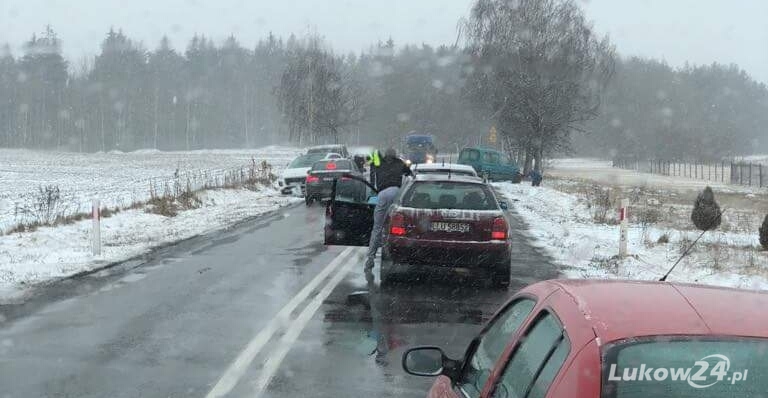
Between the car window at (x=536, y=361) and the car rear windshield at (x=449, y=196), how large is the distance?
25.4 ft

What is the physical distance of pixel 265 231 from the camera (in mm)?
17672

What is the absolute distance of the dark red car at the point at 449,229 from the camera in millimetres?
10375

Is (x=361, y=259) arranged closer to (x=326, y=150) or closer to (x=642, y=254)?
(x=642, y=254)

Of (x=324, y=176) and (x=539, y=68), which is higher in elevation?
(x=539, y=68)

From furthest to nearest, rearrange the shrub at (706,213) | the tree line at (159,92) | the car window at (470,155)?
1. the tree line at (159,92)
2. the car window at (470,155)
3. the shrub at (706,213)

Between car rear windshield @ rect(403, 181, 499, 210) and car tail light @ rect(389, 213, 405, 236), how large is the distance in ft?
0.77

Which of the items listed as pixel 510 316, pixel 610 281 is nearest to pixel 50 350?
pixel 510 316

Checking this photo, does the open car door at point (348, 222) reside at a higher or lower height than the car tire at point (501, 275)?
higher

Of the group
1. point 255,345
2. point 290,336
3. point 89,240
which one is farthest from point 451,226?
point 89,240

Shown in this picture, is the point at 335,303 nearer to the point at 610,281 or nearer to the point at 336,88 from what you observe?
the point at 610,281

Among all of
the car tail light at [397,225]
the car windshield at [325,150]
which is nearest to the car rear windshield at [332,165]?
the car windshield at [325,150]

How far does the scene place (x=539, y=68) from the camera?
1705 inches

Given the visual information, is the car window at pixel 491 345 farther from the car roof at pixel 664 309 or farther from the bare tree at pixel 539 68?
the bare tree at pixel 539 68

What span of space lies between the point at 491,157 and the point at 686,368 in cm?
3822
